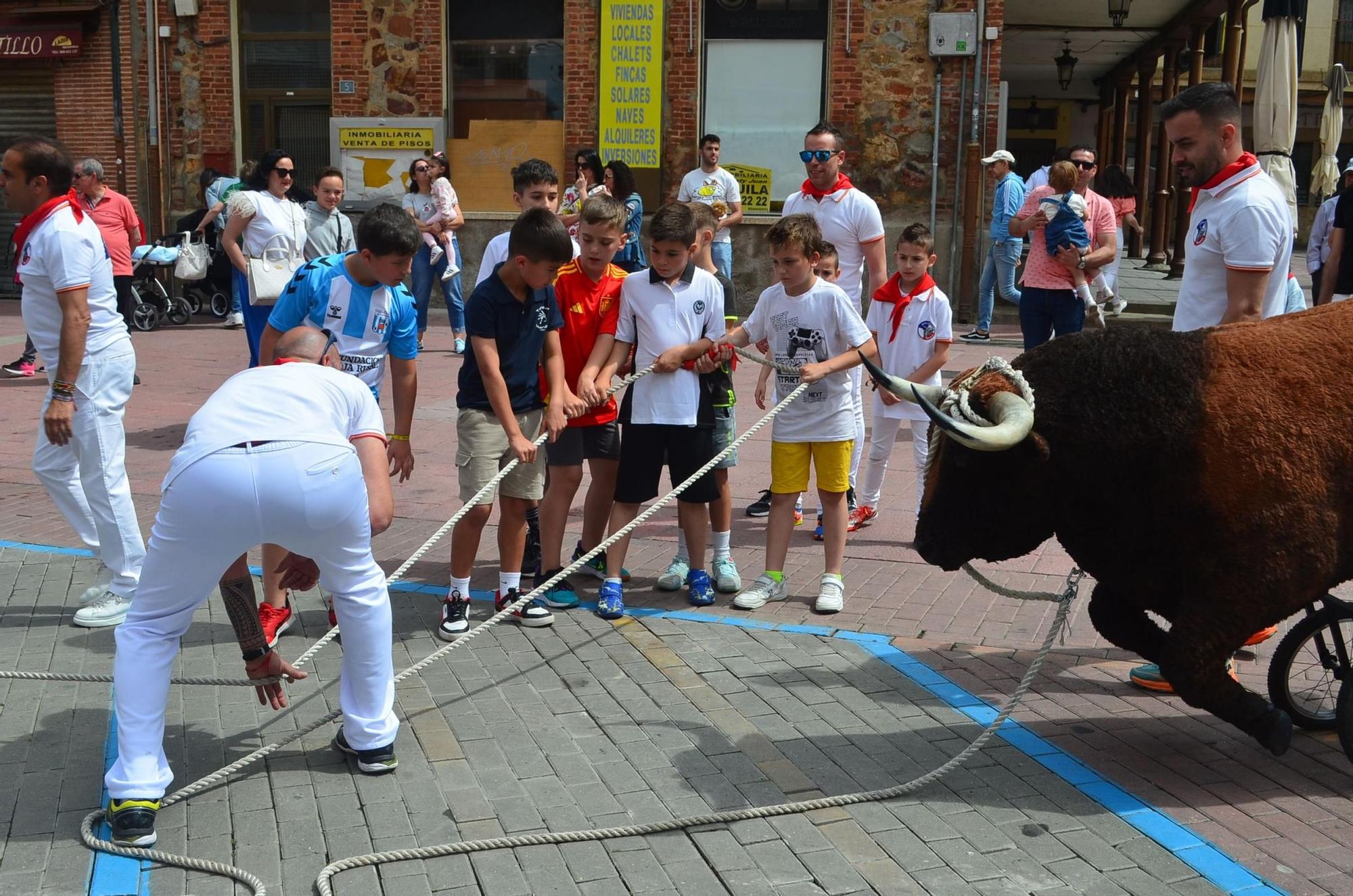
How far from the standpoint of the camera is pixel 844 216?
26.3 ft

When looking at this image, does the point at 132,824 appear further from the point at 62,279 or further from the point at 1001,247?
the point at 1001,247

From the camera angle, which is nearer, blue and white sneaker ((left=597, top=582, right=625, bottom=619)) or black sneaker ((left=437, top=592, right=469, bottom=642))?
black sneaker ((left=437, top=592, right=469, bottom=642))

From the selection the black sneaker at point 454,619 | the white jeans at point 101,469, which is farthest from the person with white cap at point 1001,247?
the white jeans at point 101,469

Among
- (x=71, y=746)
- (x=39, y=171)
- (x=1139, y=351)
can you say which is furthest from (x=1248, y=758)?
(x=39, y=171)

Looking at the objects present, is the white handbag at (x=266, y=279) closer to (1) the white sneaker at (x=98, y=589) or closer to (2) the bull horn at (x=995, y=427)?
(1) the white sneaker at (x=98, y=589)

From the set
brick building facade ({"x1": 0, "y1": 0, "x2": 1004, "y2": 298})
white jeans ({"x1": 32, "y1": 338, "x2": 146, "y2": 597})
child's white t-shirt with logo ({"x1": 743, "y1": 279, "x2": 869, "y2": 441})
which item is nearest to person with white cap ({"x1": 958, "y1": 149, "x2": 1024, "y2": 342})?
brick building facade ({"x1": 0, "y1": 0, "x2": 1004, "y2": 298})

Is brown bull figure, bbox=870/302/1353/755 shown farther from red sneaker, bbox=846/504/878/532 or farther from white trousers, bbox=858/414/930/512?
red sneaker, bbox=846/504/878/532

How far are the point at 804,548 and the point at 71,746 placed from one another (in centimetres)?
394

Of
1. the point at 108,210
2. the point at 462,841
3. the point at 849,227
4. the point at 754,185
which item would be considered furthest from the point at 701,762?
the point at 754,185

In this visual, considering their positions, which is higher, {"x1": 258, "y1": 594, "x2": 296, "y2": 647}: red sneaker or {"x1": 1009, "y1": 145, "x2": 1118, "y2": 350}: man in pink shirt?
{"x1": 1009, "y1": 145, "x2": 1118, "y2": 350}: man in pink shirt

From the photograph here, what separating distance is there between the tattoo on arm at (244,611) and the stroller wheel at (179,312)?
44.5 feet

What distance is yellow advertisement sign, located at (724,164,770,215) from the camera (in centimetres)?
1803

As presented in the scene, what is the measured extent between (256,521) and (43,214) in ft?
8.92

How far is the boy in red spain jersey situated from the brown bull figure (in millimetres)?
2194
